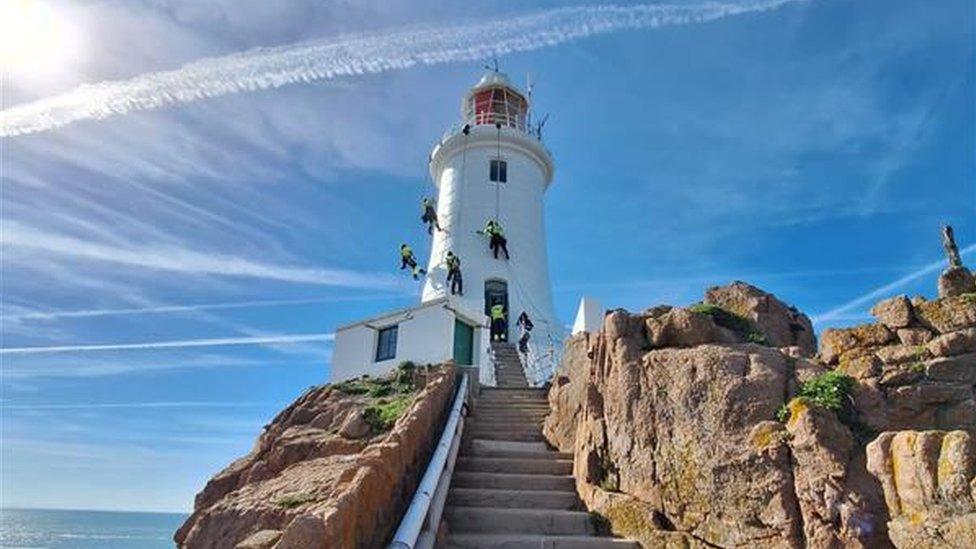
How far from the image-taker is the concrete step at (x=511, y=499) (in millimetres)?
7246

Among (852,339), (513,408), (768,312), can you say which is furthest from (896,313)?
(513,408)

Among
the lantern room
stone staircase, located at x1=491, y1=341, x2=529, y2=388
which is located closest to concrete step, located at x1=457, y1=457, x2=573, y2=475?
stone staircase, located at x1=491, y1=341, x2=529, y2=388

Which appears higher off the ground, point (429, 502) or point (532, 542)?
point (429, 502)

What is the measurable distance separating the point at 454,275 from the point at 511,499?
14793 millimetres

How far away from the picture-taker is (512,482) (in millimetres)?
7812

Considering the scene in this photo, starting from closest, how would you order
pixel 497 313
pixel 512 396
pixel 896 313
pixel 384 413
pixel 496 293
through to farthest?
pixel 896 313, pixel 384 413, pixel 512 396, pixel 497 313, pixel 496 293

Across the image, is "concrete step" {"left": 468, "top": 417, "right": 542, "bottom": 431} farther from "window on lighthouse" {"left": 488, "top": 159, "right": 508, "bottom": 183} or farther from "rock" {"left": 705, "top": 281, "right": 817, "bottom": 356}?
"window on lighthouse" {"left": 488, "top": 159, "right": 508, "bottom": 183}

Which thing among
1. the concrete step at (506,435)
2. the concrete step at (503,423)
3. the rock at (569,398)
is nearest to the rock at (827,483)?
the rock at (569,398)

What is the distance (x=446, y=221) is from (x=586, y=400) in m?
16.9

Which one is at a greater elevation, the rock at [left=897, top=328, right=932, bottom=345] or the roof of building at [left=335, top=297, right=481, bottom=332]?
the roof of building at [left=335, top=297, right=481, bottom=332]

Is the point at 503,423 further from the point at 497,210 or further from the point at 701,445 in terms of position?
the point at 497,210

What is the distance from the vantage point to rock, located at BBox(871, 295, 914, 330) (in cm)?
622

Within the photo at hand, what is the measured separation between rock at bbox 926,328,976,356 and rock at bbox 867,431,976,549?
1774 millimetres

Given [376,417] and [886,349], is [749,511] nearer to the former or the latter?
[886,349]
